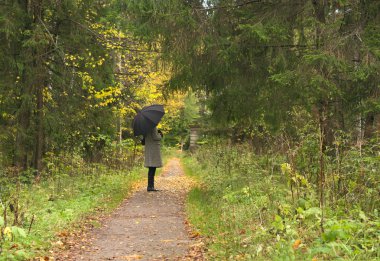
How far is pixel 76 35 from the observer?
13.4 meters

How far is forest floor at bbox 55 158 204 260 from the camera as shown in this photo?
6.15 m

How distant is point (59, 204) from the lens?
9133 mm

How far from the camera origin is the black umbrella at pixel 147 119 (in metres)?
11.9

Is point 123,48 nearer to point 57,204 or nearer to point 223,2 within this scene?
point 223,2

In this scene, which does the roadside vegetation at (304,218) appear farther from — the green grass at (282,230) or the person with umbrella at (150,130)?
the person with umbrella at (150,130)

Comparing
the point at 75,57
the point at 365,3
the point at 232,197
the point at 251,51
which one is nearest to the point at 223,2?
the point at 251,51

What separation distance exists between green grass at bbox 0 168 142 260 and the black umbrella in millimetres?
1733

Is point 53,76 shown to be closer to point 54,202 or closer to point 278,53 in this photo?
point 54,202

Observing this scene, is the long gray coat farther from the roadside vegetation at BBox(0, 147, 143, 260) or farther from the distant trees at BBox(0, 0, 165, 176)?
the distant trees at BBox(0, 0, 165, 176)

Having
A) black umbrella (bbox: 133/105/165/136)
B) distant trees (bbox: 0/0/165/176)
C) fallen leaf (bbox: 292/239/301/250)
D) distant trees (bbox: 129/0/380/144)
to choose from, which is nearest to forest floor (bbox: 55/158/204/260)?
fallen leaf (bbox: 292/239/301/250)

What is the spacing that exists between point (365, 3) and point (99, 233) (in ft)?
20.9

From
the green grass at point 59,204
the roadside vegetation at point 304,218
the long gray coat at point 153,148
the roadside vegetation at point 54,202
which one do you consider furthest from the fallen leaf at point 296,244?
the long gray coat at point 153,148

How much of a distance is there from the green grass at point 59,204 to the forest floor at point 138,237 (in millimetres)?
308

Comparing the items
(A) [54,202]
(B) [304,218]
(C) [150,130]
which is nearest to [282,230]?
(B) [304,218]
